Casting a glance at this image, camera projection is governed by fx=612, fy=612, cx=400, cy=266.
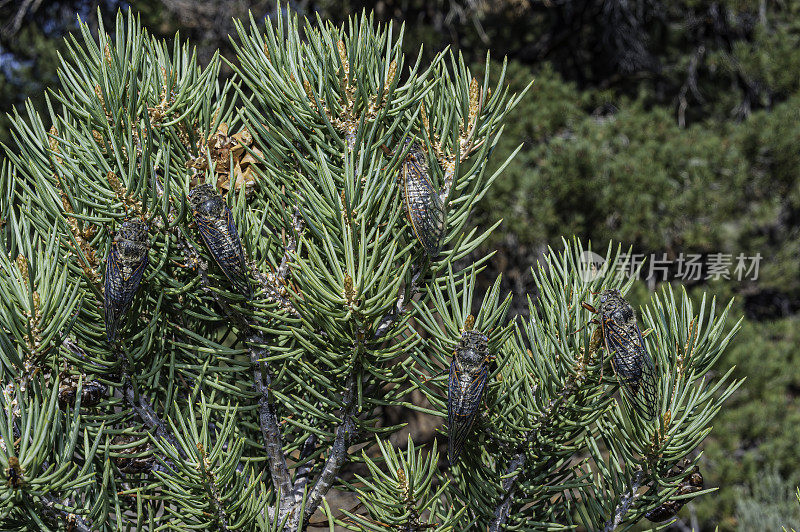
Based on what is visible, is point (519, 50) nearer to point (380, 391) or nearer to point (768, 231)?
point (768, 231)

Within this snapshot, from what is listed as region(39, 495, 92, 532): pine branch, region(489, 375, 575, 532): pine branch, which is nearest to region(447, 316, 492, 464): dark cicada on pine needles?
region(489, 375, 575, 532): pine branch

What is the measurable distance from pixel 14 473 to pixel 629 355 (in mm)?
509

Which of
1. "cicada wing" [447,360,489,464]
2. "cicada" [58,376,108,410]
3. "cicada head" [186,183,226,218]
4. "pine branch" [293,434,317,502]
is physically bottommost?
"pine branch" [293,434,317,502]

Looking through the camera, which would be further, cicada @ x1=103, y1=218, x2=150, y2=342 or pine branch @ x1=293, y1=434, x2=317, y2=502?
pine branch @ x1=293, y1=434, x2=317, y2=502

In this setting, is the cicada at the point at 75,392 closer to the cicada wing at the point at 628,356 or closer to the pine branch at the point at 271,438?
the pine branch at the point at 271,438

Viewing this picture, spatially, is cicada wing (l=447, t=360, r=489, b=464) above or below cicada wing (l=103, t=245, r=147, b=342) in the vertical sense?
Result: below

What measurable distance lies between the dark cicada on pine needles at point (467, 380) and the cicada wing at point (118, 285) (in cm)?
27

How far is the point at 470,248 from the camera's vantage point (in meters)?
0.59

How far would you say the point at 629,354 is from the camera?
0.56 metres

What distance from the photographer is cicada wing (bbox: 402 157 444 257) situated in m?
0.54

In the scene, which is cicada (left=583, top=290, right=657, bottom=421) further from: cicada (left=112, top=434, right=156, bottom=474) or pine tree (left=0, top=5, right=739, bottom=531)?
cicada (left=112, top=434, right=156, bottom=474)

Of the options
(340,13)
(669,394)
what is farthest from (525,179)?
(669,394)

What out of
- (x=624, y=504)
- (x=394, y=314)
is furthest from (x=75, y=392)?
(x=624, y=504)

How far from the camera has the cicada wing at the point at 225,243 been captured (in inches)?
19.9
